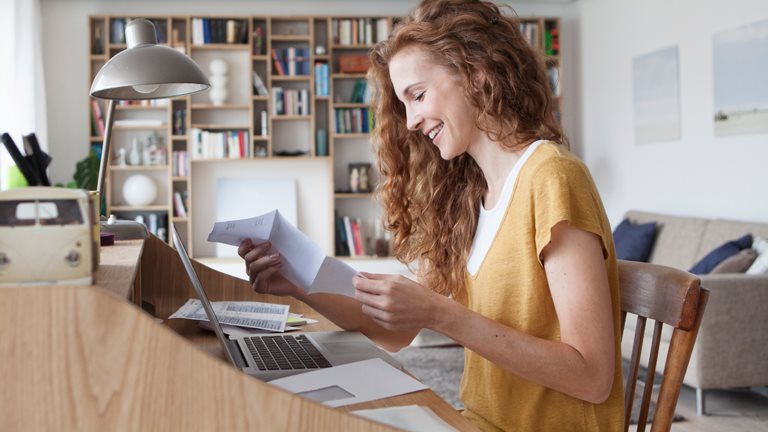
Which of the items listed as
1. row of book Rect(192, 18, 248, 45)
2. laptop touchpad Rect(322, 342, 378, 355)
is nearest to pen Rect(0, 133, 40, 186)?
laptop touchpad Rect(322, 342, 378, 355)

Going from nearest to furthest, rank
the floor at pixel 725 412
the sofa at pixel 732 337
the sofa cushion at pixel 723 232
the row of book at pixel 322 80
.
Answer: the floor at pixel 725 412, the sofa at pixel 732 337, the sofa cushion at pixel 723 232, the row of book at pixel 322 80

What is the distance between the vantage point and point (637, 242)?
16.4 feet

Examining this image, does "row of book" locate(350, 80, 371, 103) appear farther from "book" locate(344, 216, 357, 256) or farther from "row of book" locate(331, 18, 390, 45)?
"book" locate(344, 216, 357, 256)

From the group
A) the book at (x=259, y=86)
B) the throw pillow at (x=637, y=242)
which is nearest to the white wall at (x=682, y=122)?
the throw pillow at (x=637, y=242)

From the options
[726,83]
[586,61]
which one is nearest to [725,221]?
[726,83]

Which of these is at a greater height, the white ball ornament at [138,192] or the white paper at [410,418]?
the white ball ornament at [138,192]

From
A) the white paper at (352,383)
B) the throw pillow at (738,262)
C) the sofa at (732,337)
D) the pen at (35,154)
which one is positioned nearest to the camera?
the white paper at (352,383)

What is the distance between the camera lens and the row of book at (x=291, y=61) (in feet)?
21.2

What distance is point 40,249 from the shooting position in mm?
735

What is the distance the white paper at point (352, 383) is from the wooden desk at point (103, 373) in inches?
12.6

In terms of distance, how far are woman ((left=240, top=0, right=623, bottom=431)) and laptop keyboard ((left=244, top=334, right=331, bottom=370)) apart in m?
0.12

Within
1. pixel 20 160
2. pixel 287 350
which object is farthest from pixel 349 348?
pixel 20 160

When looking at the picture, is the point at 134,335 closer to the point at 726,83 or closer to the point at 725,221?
the point at 725,221

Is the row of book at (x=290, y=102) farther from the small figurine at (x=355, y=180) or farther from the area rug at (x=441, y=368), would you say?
the area rug at (x=441, y=368)
